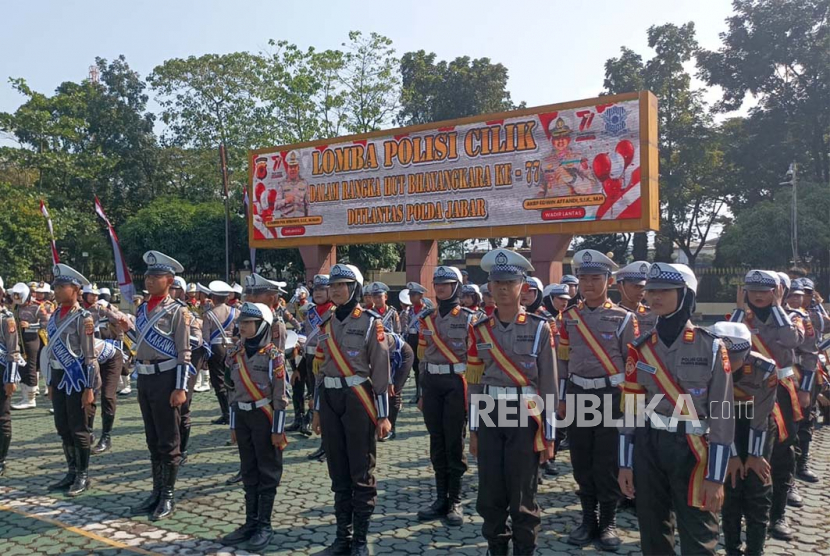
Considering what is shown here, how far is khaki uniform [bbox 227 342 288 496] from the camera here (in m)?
5.73

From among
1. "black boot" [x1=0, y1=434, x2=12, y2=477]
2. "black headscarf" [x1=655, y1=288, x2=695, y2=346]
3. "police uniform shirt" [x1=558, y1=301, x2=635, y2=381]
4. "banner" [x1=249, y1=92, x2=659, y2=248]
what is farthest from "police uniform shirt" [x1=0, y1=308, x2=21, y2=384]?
"banner" [x1=249, y1=92, x2=659, y2=248]

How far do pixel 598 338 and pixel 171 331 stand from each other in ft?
12.6

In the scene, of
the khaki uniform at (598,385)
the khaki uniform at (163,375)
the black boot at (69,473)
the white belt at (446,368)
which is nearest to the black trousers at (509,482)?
the khaki uniform at (598,385)

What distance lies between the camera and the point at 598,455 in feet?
18.5

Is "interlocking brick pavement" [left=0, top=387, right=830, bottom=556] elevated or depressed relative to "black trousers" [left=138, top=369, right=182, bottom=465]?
depressed

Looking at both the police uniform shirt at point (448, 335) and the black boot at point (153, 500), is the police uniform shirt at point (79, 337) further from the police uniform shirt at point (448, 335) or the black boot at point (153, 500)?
the police uniform shirt at point (448, 335)

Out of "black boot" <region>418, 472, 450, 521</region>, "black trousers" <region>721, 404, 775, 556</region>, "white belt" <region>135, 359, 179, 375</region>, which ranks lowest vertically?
"black boot" <region>418, 472, 450, 521</region>

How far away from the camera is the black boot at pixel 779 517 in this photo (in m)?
5.70

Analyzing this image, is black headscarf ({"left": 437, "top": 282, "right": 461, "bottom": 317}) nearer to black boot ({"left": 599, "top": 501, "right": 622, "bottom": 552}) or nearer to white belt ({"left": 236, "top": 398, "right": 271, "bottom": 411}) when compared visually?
white belt ({"left": 236, "top": 398, "right": 271, "bottom": 411})

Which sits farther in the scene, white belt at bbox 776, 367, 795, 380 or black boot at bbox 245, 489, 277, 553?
white belt at bbox 776, 367, 795, 380

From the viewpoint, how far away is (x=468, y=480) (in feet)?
24.3

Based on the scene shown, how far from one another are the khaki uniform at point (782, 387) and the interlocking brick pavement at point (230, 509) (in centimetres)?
43

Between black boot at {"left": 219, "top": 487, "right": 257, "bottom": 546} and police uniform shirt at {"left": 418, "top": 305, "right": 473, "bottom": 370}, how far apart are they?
1952 millimetres

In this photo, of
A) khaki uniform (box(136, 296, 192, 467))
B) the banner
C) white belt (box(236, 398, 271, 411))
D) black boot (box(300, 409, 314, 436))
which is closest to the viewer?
white belt (box(236, 398, 271, 411))
